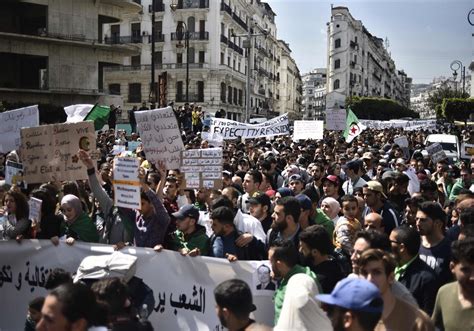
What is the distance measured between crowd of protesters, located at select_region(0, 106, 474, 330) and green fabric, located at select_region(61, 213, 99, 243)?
11mm

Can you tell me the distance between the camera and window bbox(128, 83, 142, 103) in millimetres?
63156

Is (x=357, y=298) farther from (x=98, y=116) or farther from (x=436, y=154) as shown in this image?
(x=436, y=154)

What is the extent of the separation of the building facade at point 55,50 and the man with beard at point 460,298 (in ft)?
95.8

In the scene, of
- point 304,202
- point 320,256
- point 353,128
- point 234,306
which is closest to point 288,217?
point 304,202

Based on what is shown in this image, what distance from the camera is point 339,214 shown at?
25.3 ft

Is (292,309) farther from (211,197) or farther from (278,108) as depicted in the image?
(278,108)

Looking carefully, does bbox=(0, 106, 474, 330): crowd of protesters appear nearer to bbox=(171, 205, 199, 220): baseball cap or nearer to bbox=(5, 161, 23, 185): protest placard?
bbox=(171, 205, 199, 220): baseball cap

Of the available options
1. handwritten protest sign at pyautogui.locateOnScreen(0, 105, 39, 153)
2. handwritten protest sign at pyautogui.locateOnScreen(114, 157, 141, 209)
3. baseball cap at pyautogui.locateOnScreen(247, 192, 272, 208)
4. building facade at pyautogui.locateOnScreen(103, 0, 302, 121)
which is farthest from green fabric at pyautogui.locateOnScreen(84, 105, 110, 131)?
building facade at pyautogui.locateOnScreen(103, 0, 302, 121)

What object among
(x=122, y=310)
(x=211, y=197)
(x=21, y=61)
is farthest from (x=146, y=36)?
(x=122, y=310)

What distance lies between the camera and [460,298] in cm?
399

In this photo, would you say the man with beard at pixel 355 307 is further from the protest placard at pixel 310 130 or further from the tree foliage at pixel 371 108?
the tree foliage at pixel 371 108

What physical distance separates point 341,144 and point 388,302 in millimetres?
16432

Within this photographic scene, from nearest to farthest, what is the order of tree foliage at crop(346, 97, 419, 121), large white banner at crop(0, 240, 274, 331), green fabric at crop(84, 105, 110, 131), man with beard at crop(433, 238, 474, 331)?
man with beard at crop(433, 238, 474, 331) → large white banner at crop(0, 240, 274, 331) → green fabric at crop(84, 105, 110, 131) → tree foliage at crop(346, 97, 419, 121)

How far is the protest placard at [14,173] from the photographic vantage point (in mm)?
8281
